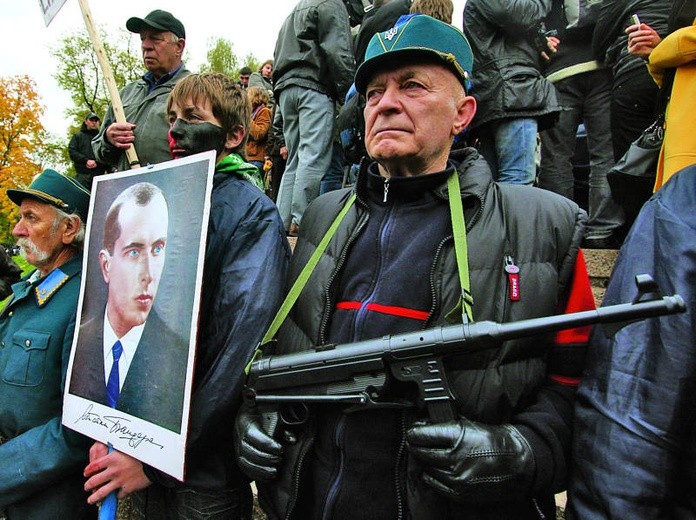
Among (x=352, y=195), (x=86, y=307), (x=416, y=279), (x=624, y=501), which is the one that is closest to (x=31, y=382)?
(x=86, y=307)

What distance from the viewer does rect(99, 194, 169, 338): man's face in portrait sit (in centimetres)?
186

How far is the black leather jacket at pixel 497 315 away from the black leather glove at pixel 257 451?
53 mm

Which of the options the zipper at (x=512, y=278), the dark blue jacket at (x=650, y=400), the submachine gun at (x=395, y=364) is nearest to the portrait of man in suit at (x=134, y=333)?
the submachine gun at (x=395, y=364)

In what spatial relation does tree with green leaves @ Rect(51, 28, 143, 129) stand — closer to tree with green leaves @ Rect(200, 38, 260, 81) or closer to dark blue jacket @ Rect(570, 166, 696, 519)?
tree with green leaves @ Rect(200, 38, 260, 81)

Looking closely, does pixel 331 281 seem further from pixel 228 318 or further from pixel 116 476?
pixel 116 476

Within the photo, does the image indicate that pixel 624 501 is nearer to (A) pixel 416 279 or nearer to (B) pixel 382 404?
(B) pixel 382 404

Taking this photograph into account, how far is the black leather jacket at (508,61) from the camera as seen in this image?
Answer: 3473 mm

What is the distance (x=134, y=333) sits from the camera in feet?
6.13

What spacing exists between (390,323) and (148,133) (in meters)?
2.36

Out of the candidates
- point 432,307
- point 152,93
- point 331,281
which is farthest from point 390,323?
point 152,93

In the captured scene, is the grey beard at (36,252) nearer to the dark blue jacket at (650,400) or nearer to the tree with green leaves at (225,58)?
the dark blue jacket at (650,400)

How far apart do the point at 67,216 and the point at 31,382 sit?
0.90 m

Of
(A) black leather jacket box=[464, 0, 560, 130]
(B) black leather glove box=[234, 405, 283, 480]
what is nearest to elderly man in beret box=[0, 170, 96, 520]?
(B) black leather glove box=[234, 405, 283, 480]

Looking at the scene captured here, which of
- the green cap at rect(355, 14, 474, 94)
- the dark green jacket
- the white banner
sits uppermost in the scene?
the white banner
